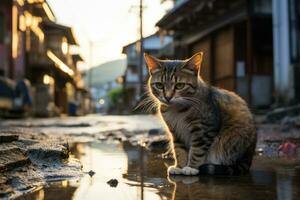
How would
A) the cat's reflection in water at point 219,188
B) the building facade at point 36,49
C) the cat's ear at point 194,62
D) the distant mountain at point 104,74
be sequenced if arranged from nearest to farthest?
the cat's reflection in water at point 219,188
the cat's ear at point 194,62
the building facade at point 36,49
the distant mountain at point 104,74

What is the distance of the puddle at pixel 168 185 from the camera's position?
343cm

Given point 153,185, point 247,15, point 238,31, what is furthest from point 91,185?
point 238,31

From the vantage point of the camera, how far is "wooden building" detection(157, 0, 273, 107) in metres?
18.4

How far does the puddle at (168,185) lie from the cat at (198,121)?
0.20 meters

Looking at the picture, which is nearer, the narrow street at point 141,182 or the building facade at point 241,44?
the narrow street at point 141,182

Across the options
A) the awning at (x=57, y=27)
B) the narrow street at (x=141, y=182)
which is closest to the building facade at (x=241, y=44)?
the narrow street at (x=141, y=182)

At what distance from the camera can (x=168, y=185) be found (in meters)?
3.92

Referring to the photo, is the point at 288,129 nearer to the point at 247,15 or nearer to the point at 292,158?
the point at 292,158

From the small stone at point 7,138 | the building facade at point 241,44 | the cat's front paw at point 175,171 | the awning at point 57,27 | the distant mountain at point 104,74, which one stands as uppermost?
the distant mountain at point 104,74

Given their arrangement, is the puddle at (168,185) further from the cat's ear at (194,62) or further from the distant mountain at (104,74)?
the distant mountain at (104,74)

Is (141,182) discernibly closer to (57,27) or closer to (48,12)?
(48,12)

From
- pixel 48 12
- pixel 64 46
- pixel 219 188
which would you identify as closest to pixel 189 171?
pixel 219 188

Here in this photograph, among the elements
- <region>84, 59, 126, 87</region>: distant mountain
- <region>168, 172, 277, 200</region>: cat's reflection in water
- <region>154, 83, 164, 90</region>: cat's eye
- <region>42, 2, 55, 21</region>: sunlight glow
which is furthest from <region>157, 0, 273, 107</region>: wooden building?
<region>84, 59, 126, 87</region>: distant mountain

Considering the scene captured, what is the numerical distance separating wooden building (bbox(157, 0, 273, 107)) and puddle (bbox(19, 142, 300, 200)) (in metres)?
13.4
